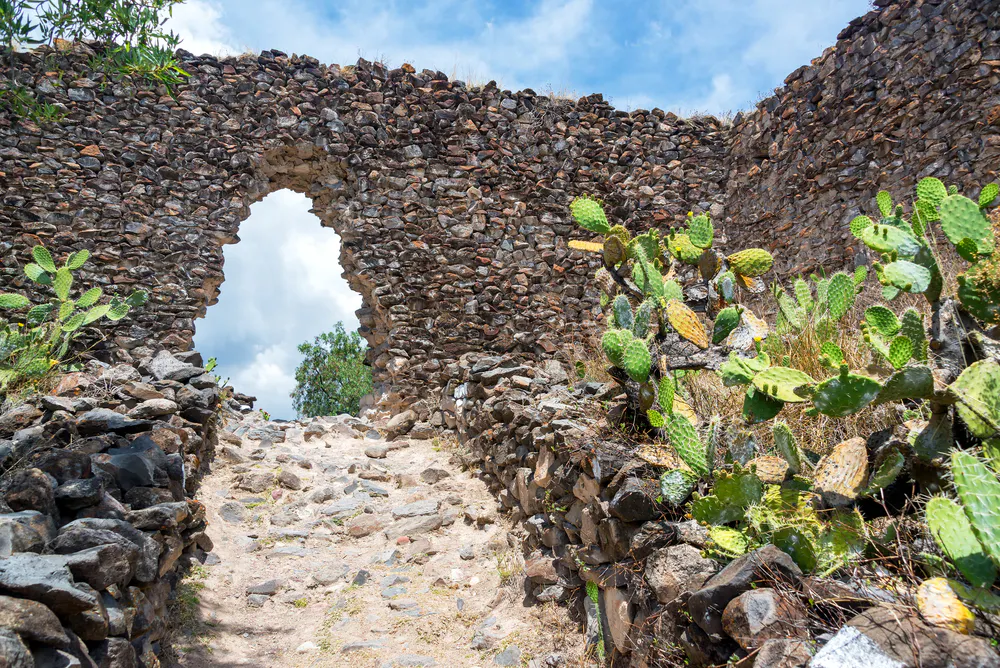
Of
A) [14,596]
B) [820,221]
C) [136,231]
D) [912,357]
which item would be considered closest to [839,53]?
[820,221]

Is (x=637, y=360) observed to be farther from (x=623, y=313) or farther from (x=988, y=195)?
(x=988, y=195)

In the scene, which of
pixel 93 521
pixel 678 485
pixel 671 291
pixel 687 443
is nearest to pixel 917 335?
pixel 687 443

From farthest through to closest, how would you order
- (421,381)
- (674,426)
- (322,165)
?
(322,165), (421,381), (674,426)

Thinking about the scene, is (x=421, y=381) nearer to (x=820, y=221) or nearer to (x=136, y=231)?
(x=136, y=231)

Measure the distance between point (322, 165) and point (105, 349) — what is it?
2.90 m

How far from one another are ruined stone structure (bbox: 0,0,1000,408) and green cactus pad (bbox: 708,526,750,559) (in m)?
4.65

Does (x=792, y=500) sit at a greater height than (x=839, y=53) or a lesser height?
lesser

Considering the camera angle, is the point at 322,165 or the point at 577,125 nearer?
the point at 322,165

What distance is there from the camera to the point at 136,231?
654cm

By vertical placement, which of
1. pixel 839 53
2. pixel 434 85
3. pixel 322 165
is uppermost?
pixel 434 85

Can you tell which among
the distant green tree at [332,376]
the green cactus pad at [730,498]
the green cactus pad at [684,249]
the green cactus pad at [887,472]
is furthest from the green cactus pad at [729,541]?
the distant green tree at [332,376]

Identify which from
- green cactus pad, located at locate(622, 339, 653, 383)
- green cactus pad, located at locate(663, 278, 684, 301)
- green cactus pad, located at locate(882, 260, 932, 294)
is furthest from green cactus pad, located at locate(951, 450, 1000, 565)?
green cactus pad, located at locate(663, 278, 684, 301)

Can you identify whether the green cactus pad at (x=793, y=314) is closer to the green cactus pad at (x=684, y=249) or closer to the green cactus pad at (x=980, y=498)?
the green cactus pad at (x=684, y=249)

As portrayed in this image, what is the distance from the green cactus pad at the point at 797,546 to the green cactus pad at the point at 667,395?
0.80 metres
